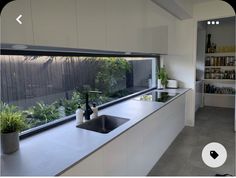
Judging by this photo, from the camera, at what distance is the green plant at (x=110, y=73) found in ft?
8.82

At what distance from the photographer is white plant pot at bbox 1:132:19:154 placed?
1288mm

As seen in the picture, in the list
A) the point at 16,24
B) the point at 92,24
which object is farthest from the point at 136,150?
the point at 16,24

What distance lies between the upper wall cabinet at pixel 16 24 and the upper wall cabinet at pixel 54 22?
0.04m

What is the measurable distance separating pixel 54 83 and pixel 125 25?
102 centimetres

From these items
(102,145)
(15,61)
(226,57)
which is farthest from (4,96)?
(226,57)

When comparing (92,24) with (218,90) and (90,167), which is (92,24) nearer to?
(90,167)

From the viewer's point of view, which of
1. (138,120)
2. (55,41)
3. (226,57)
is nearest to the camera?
(55,41)

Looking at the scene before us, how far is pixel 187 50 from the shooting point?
396 centimetres

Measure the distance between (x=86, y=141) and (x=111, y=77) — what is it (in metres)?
1.53

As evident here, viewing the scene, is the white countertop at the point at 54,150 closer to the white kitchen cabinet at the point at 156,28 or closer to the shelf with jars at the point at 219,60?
the white kitchen cabinet at the point at 156,28

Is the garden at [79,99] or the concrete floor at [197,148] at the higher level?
the garden at [79,99]

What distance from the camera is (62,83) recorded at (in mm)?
2080

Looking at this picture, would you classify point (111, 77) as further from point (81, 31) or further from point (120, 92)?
point (81, 31)

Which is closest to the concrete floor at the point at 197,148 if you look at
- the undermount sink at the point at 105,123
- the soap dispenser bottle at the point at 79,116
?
the undermount sink at the point at 105,123
